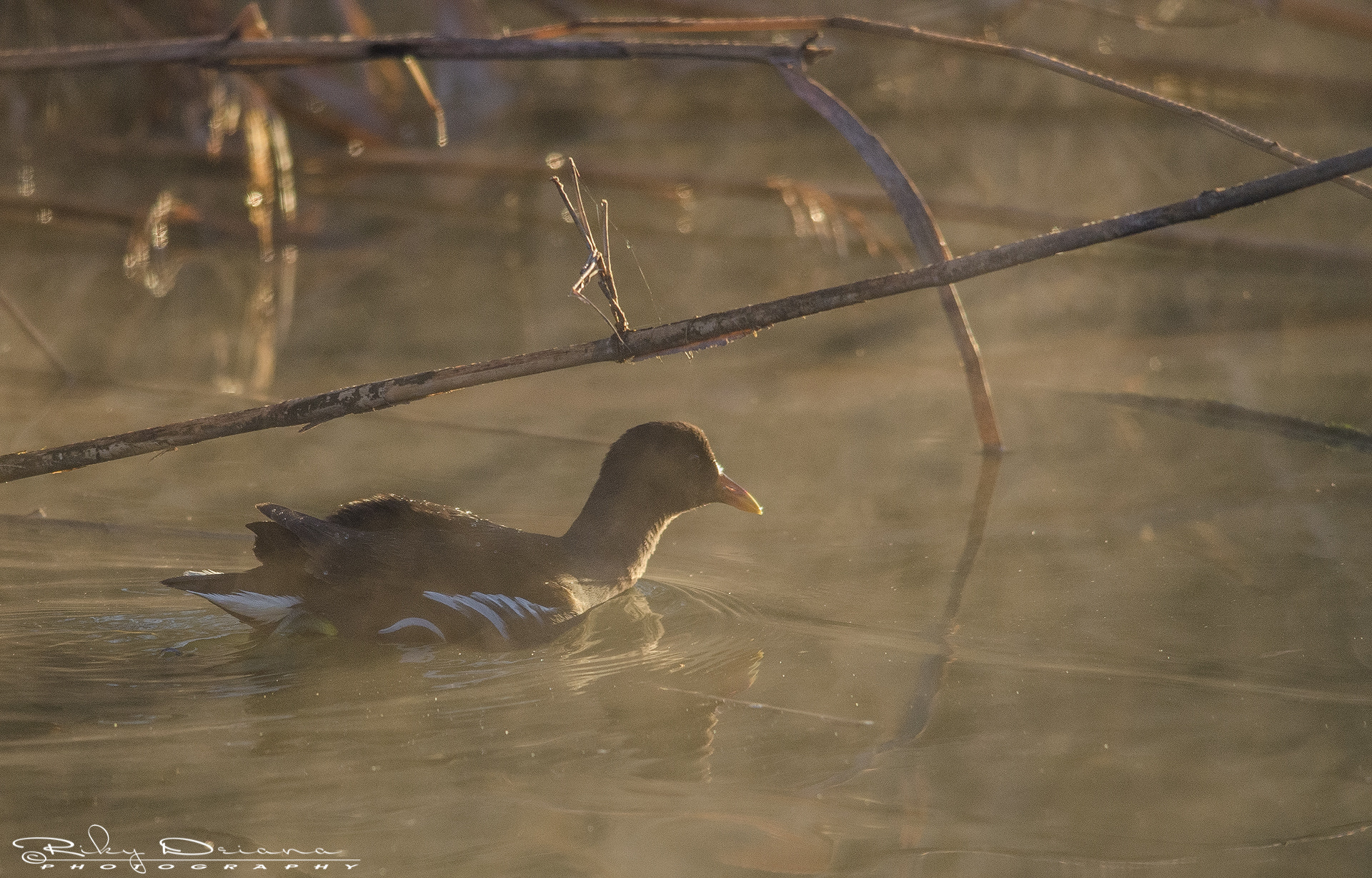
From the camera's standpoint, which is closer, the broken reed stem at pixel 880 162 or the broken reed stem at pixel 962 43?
the broken reed stem at pixel 962 43

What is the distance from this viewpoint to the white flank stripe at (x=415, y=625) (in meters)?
3.64

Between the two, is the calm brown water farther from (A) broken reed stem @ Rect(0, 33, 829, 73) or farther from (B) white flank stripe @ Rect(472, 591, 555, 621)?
(A) broken reed stem @ Rect(0, 33, 829, 73)

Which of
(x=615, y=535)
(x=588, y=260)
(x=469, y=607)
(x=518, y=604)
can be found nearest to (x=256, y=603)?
(x=469, y=607)

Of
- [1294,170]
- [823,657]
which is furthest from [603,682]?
[1294,170]

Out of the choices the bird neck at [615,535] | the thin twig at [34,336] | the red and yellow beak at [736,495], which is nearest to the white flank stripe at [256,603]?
the bird neck at [615,535]

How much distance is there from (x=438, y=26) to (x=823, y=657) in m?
6.09

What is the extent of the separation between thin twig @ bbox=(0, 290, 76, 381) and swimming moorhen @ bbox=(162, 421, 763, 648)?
1644 mm

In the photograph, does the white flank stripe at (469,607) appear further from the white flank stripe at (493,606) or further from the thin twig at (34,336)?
the thin twig at (34,336)

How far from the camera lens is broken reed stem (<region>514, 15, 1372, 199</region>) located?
3742 millimetres

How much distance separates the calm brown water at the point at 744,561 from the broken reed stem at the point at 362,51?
3.31 feet

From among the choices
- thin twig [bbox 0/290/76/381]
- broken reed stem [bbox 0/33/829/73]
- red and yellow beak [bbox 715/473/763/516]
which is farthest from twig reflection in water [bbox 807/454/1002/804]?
thin twig [bbox 0/290/76/381]

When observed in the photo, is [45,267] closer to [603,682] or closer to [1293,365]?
[603,682]

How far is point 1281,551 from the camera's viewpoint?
13.2 feet

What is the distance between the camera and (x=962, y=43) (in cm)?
426
